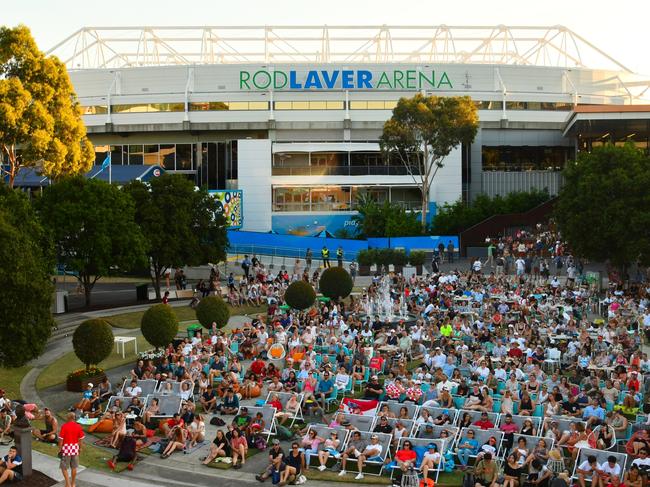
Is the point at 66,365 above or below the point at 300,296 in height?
below

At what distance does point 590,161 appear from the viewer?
134 feet

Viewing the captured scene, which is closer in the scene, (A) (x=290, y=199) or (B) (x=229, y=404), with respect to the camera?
(B) (x=229, y=404)

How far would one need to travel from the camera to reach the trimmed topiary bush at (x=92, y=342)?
76.5 feet

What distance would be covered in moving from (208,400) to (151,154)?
189 feet

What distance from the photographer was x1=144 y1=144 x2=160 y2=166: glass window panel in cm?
7550

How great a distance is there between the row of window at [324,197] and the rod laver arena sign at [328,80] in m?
9.85

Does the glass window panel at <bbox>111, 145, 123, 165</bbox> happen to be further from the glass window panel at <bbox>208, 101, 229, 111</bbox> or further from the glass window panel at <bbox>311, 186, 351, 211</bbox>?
the glass window panel at <bbox>311, 186, 351, 211</bbox>

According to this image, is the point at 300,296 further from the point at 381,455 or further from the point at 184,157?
the point at 184,157

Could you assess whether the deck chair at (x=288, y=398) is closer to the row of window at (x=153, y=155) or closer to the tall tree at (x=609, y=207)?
the tall tree at (x=609, y=207)

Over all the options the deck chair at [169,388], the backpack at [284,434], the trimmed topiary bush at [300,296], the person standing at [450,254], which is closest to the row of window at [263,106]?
the person standing at [450,254]

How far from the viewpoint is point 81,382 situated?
23.1 metres

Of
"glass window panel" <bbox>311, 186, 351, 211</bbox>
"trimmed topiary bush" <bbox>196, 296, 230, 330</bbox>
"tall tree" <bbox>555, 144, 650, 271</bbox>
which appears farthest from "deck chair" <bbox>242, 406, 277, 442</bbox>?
"glass window panel" <bbox>311, 186, 351, 211</bbox>

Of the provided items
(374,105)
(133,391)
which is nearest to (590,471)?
(133,391)

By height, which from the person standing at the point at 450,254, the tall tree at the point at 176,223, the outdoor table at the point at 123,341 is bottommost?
the outdoor table at the point at 123,341
